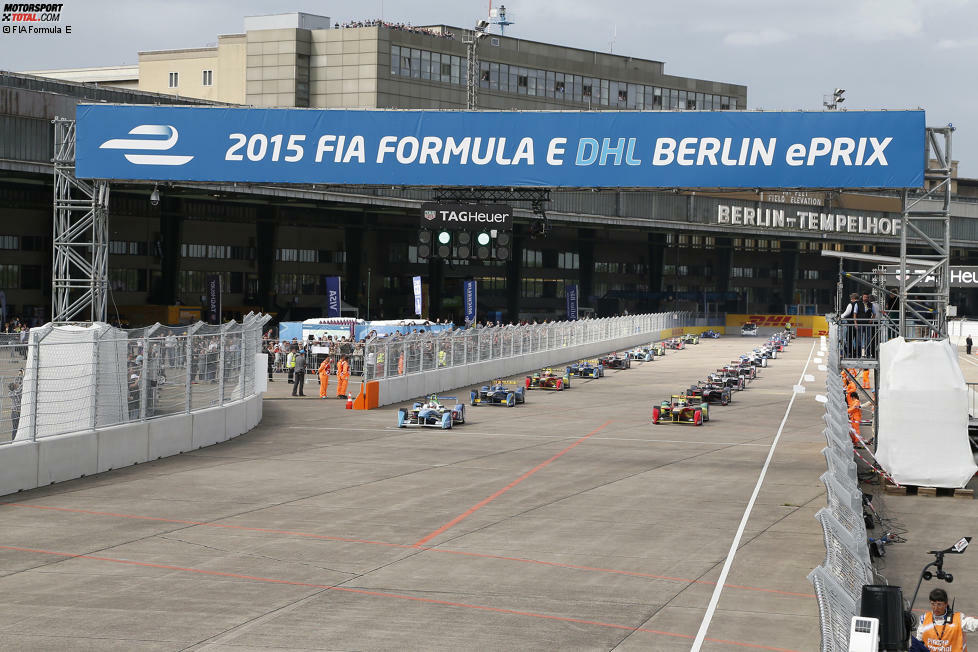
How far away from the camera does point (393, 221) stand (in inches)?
3625

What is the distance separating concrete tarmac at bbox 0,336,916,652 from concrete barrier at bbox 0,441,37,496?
0.28 metres

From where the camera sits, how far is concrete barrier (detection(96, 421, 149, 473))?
21328 mm

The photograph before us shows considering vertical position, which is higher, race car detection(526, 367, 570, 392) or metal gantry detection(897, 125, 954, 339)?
metal gantry detection(897, 125, 954, 339)

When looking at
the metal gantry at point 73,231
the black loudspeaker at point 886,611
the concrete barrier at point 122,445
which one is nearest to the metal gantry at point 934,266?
the concrete barrier at point 122,445

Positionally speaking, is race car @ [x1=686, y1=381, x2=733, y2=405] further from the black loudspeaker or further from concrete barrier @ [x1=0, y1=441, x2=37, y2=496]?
the black loudspeaker

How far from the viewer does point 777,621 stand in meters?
11.7

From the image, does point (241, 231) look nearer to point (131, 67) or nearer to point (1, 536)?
point (131, 67)

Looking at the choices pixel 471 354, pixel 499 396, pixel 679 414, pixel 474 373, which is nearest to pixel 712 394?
pixel 679 414

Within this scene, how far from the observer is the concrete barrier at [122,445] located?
21.3 meters

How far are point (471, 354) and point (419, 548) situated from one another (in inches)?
1298

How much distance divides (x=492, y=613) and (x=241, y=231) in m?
76.5

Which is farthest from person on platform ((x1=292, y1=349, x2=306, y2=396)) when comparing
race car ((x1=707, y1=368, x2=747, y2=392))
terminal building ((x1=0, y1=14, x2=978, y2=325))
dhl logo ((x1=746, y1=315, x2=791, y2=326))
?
dhl logo ((x1=746, y1=315, x2=791, y2=326))

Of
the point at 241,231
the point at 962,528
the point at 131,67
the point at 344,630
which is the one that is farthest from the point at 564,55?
the point at 344,630

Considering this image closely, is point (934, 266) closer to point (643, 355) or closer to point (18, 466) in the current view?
point (18, 466)
